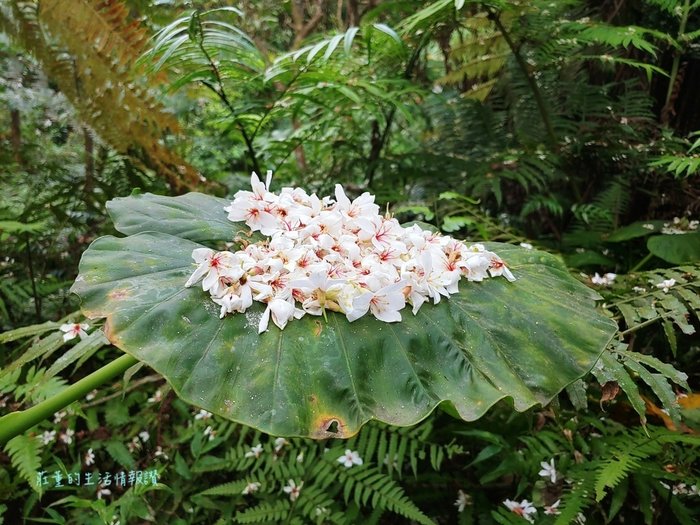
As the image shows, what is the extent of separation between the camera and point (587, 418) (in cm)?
126

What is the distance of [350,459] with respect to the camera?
1.36m

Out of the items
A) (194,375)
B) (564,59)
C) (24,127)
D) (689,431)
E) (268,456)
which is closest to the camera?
(194,375)

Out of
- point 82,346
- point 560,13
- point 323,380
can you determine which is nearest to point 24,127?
point 82,346

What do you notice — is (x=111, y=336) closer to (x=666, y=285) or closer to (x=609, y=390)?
(x=609, y=390)

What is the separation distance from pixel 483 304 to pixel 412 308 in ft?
0.47

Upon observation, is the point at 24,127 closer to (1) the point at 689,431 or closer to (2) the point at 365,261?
(2) the point at 365,261

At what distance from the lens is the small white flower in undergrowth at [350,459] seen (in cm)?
135

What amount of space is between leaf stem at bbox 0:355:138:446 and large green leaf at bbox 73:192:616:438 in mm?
103

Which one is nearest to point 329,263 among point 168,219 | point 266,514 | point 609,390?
point 168,219

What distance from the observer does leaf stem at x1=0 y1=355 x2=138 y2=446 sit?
0.73 m

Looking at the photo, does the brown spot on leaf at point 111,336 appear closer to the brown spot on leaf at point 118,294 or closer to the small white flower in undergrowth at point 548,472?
the brown spot on leaf at point 118,294

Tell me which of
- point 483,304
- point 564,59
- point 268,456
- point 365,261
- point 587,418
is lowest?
point 268,456

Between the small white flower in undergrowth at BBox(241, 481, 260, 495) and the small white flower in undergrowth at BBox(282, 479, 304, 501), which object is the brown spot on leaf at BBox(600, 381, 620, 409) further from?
the small white flower in undergrowth at BBox(241, 481, 260, 495)

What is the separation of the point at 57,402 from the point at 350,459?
88cm
